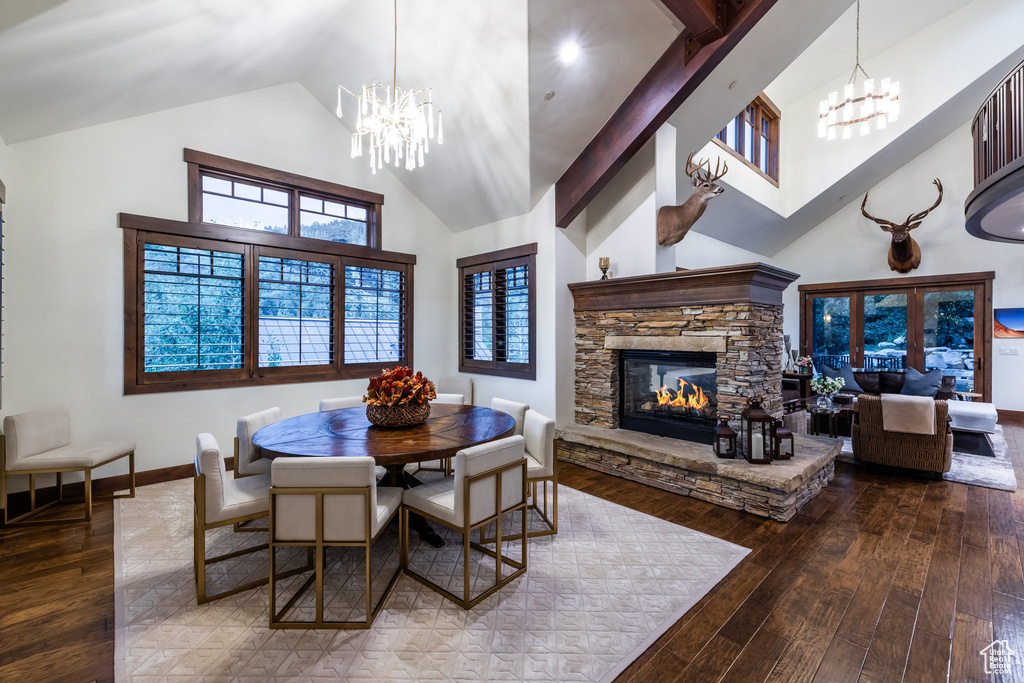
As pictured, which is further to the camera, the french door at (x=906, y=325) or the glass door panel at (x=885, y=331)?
the glass door panel at (x=885, y=331)

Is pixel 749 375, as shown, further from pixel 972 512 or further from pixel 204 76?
pixel 204 76

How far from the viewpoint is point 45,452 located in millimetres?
3193

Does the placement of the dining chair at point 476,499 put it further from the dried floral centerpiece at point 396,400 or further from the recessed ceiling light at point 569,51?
the recessed ceiling light at point 569,51

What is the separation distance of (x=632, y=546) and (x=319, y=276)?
4.09 metres

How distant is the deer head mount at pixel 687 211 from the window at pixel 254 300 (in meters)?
3.01

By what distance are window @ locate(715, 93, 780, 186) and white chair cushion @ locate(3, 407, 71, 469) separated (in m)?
7.36

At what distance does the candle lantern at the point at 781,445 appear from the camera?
3438mm

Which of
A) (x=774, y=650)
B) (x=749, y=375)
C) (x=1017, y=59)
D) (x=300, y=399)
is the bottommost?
(x=774, y=650)

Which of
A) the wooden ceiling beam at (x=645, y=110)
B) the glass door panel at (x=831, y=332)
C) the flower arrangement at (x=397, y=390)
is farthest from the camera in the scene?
the glass door panel at (x=831, y=332)

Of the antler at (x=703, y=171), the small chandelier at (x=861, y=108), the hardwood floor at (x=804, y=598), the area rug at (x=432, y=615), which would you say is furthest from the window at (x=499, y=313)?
the small chandelier at (x=861, y=108)

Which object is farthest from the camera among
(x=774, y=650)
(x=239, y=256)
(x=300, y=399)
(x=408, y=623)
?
(x=300, y=399)

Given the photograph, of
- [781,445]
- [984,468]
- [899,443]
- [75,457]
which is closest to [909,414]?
[899,443]

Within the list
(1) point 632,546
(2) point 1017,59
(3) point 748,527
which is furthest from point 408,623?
(2) point 1017,59

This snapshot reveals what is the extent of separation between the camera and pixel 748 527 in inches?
120
